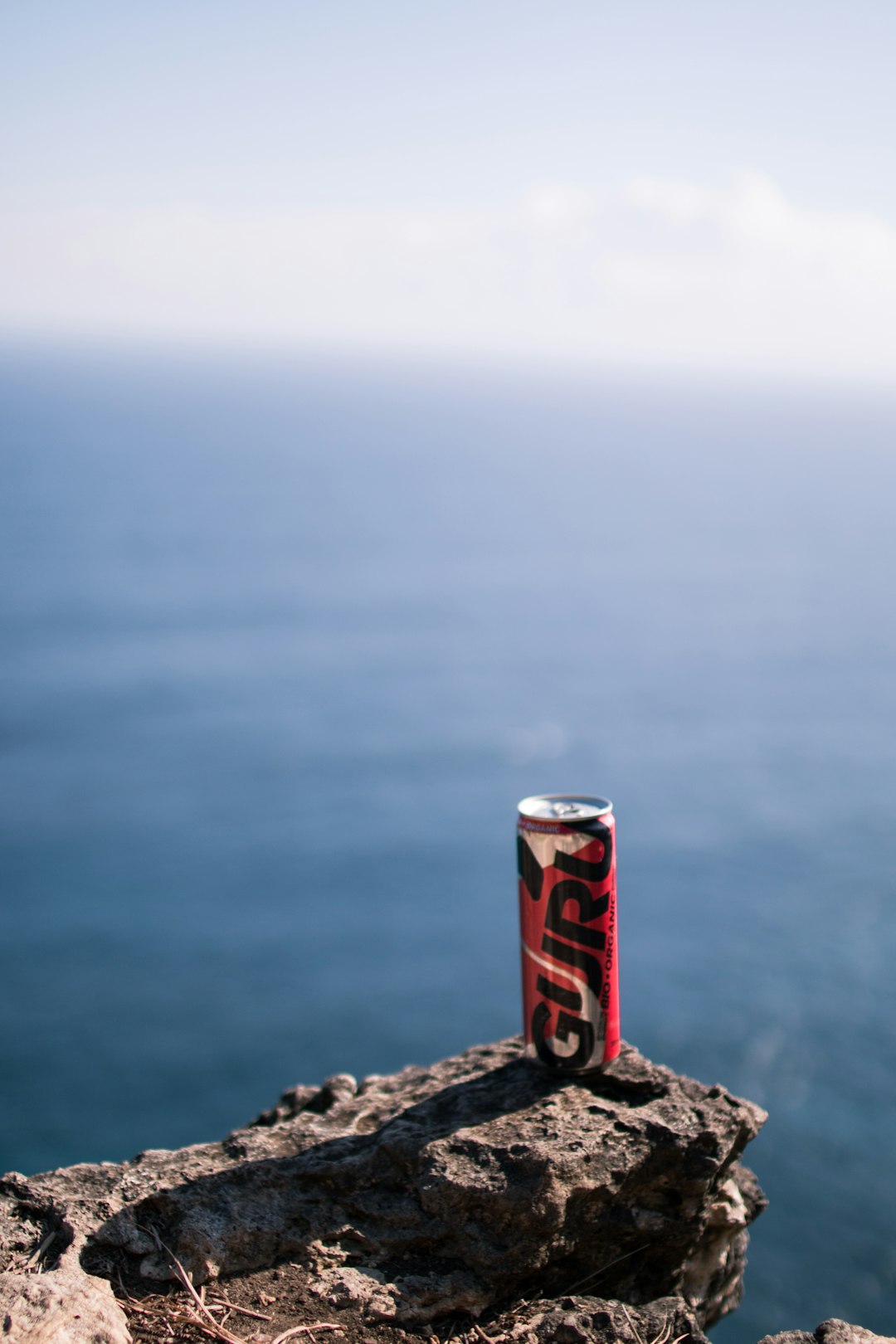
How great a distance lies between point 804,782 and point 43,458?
12814 cm

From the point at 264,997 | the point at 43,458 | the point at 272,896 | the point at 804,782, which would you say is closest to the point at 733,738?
the point at 804,782

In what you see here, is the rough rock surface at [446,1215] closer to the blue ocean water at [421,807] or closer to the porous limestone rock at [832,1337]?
the porous limestone rock at [832,1337]

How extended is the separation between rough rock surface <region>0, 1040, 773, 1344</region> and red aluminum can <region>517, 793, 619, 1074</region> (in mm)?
109

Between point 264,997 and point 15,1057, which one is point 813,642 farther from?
point 15,1057

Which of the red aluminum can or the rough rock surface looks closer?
the rough rock surface

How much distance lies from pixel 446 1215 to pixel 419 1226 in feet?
0.20

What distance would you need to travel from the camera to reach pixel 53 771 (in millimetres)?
73562

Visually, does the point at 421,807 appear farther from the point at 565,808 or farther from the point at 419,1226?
the point at 419,1226

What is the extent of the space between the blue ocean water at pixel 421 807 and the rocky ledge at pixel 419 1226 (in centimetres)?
3175

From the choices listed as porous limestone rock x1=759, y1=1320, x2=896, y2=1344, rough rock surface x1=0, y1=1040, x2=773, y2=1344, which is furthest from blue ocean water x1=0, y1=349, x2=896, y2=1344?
porous limestone rock x1=759, y1=1320, x2=896, y2=1344

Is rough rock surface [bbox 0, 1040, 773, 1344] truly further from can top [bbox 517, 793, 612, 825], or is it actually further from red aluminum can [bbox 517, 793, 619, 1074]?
can top [bbox 517, 793, 612, 825]

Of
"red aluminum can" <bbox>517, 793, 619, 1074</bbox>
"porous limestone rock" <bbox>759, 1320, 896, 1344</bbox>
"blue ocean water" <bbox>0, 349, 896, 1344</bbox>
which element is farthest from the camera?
"blue ocean water" <bbox>0, 349, 896, 1344</bbox>

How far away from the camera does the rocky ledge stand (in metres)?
2.06

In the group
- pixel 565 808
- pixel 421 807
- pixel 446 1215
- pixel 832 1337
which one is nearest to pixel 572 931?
pixel 565 808
